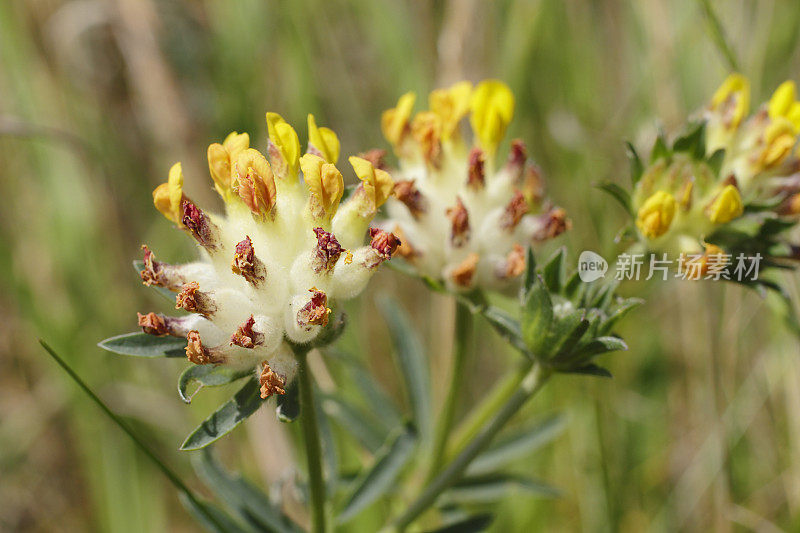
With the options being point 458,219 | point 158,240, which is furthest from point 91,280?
point 458,219

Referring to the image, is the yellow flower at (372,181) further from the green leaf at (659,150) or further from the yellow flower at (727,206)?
the yellow flower at (727,206)

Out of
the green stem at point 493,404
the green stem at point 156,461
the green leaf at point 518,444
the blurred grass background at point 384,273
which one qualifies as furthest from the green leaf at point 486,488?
the green stem at point 156,461

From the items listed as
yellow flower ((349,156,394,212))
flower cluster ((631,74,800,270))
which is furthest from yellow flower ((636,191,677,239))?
yellow flower ((349,156,394,212))

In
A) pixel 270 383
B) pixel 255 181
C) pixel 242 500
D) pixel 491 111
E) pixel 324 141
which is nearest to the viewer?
pixel 270 383

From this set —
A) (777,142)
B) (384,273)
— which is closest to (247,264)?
(777,142)

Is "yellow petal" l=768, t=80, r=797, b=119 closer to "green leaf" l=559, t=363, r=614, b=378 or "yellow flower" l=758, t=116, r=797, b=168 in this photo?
"yellow flower" l=758, t=116, r=797, b=168

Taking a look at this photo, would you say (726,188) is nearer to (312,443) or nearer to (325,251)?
(325,251)
